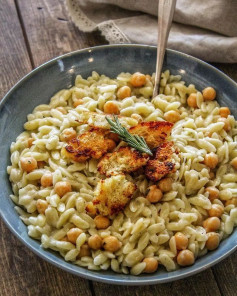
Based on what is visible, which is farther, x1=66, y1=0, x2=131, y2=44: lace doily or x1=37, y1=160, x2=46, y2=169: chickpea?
x1=66, y1=0, x2=131, y2=44: lace doily

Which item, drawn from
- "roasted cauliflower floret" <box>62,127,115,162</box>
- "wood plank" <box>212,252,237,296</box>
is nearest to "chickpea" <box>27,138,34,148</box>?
"roasted cauliflower floret" <box>62,127,115,162</box>

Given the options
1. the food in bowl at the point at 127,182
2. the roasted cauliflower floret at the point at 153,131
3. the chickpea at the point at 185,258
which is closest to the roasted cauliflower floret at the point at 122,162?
the food in bowl at the point at 127,182

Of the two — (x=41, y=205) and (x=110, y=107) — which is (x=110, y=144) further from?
(x=41, y=205)

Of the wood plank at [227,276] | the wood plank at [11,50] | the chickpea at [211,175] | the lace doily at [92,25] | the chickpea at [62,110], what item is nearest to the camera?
the wood plank at [227,276]

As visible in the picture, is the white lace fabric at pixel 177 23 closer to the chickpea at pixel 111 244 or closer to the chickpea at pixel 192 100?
the chickpea at pixel 192 100

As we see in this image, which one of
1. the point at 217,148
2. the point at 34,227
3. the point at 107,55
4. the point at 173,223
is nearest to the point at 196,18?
the point at 107,55

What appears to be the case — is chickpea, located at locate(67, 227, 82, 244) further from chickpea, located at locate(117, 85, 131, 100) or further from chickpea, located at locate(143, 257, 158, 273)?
chickpea, located at locate(117, 85, 131, 100)
